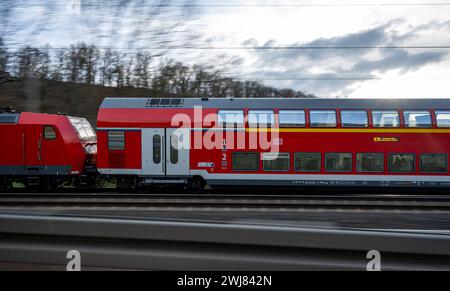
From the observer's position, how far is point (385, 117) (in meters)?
13.8

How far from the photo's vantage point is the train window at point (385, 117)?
1383 cm

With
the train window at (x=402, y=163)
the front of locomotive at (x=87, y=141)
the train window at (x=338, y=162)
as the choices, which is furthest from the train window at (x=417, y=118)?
the front of locomotive at (x=87, y=141)

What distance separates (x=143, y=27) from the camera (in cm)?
919

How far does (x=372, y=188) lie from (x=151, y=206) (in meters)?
8.23

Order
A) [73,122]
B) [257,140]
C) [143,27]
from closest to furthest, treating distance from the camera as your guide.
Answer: [143,27] < [257,140] < [73,122]

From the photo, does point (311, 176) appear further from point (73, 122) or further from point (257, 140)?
point (73, 122)

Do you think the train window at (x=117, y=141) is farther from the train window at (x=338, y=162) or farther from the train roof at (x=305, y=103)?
the train window at (x=338, y=162)

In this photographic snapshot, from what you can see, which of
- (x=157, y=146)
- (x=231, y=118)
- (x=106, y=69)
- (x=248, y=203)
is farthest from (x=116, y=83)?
(x=248, y=203)

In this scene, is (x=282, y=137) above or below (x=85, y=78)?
below

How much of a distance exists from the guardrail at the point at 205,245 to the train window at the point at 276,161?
11.5 m

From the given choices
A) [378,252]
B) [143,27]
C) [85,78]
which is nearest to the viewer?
[378,252]

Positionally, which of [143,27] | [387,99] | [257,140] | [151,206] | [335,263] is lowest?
[151,206]

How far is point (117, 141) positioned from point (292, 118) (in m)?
6.43

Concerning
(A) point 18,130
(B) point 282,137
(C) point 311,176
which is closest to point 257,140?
(B) point 282,137
